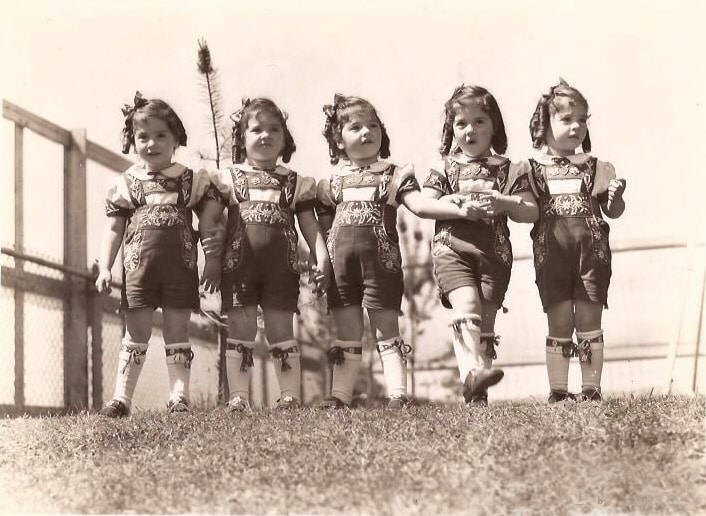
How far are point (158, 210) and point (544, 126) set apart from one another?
244 centimetres

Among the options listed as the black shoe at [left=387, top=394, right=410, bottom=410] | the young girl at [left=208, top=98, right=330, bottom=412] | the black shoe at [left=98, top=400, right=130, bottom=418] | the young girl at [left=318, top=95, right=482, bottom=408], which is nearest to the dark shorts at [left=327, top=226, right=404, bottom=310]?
the young girl at [left=318, top=95, right=482, bottom=408]

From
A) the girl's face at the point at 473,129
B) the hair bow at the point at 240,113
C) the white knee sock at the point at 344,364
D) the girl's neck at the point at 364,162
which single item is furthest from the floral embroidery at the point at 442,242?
the hair bow at the point at 240,113

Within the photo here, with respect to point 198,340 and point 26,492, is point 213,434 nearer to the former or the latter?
point 26,492

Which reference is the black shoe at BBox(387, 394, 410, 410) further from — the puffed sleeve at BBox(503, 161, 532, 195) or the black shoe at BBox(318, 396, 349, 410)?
the puffed sleeve at BBox(503, 161, 532, 195)

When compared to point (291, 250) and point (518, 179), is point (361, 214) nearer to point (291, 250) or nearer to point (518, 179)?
point (291, 250)

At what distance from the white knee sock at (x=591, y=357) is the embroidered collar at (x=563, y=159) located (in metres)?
1.04

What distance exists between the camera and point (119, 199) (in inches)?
239

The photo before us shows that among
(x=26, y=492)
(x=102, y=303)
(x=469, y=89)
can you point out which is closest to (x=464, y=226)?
(x=469, y=89)

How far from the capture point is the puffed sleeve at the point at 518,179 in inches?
228

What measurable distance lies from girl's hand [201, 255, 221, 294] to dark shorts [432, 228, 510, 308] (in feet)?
4.37

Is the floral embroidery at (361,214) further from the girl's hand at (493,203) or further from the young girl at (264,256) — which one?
the girl's hand at (493,203)

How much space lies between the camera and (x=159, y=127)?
6035 millimetres

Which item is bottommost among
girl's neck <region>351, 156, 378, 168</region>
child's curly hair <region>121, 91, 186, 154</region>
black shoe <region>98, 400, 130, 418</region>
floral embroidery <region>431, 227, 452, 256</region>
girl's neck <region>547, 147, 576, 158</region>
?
black shoe <region>98, 400, 130, 418</region>

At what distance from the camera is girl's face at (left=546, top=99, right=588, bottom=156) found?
19.5ft
